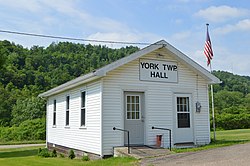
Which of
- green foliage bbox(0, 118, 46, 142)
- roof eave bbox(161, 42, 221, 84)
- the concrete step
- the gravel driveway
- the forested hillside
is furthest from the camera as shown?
the forested hillside

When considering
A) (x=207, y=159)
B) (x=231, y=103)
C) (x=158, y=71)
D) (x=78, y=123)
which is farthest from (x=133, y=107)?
(x=231, y=103)

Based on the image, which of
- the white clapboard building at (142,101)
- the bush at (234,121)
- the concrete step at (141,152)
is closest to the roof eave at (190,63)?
the white clapboard building at (142,101)

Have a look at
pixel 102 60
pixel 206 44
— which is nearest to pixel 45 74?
pixel 102 60

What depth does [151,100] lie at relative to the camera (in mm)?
13398

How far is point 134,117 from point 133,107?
0.42 meters

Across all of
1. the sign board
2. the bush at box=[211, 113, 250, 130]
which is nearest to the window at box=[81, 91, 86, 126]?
the sign board

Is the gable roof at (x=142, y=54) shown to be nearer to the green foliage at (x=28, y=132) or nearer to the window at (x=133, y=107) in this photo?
the window at (x=133, y=107)

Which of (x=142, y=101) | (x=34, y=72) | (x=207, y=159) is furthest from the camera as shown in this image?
(x=34, y=72)

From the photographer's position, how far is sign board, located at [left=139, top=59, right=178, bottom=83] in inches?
531

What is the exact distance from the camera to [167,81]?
14000mm

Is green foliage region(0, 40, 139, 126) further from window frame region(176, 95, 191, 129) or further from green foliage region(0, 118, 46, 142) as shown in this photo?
window frame region(176, 95, 191, 129)

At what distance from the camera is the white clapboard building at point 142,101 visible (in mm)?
12438

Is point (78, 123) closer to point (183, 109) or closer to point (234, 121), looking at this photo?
point (183, 109)

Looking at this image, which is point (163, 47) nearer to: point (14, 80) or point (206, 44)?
point (206, 44)
